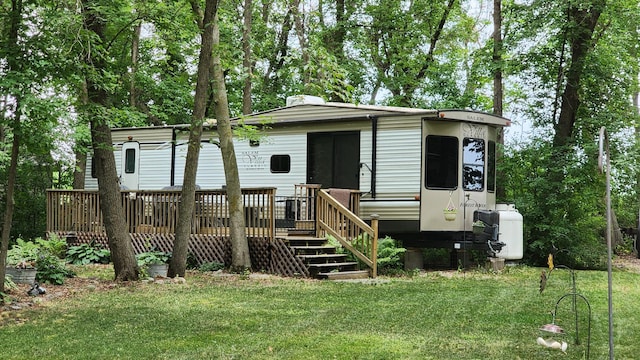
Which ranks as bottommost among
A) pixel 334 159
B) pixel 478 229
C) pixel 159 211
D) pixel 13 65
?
pixel 478 229

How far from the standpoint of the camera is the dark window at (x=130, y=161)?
17.3 metres

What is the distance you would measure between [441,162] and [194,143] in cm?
475

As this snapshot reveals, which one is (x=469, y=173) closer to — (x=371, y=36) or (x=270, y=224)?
(x=270, y=224)

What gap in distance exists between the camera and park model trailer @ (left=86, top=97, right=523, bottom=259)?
13.6 metres

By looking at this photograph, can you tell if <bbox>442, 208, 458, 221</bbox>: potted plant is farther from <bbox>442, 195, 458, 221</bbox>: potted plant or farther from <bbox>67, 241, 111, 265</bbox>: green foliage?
<bbox>67, 241, 111, 265</bbox>: green foliage

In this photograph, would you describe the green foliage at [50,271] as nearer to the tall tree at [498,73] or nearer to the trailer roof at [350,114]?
the trailer roof at [350,114]

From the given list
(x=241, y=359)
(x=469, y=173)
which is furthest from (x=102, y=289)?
(x=469, y=173)

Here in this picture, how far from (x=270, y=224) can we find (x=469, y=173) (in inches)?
154

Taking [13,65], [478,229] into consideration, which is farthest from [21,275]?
[478,229]

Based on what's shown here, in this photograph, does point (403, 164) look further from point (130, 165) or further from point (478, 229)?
point (130, 165)

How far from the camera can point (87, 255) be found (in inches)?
582

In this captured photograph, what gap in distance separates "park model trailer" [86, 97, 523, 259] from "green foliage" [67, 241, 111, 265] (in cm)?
332

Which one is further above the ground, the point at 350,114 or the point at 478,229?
the point at 350,114

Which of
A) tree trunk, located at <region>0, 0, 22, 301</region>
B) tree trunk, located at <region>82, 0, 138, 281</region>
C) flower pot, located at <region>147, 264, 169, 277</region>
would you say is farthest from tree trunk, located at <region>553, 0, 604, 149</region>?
tree trunk, located at <region>0, 0, 22, 301</region>
